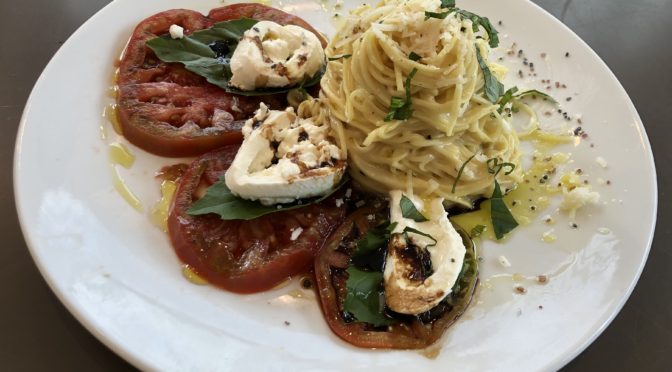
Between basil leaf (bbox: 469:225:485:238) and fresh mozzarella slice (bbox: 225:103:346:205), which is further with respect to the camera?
basil leaf (bbox: 469:225:485:238)

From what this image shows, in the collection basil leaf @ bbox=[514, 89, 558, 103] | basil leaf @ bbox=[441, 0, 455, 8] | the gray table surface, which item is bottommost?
the gray table surface

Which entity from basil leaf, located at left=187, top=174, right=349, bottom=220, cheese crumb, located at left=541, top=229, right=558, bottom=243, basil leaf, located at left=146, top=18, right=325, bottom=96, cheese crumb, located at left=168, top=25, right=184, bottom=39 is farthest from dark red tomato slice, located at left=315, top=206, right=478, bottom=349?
cheese crumb, located at left=168, top=25, right=184, bottom=39

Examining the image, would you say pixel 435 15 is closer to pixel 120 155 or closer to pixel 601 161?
pixel 601 161

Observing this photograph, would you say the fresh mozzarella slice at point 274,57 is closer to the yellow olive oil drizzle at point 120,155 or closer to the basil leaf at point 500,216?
the yellow olive oil drizzle at point 120,155

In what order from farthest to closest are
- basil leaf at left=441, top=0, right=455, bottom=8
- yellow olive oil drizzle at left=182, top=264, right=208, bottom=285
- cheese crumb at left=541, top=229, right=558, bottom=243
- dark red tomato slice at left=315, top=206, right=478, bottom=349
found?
cheese crumb at left=541, top=229, right=558, bottom=243, basil leaf at left=441, top=0, right=455, bottom=8, yellow olive oil drizzle at left=182, top=264, right=208, bottom=285, dark red tomato slice at left=315, top=206, right=478, bottom=349

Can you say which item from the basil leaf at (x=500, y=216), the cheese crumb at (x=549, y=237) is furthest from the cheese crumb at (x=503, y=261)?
the cheese crumb at (x=549, y=237)

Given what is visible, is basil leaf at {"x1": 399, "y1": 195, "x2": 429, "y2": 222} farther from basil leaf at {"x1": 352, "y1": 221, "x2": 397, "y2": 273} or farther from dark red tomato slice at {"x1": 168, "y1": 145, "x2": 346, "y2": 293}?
dark red tomato slice at {"x1": 168, "y1": 145, "x2": 346, "y2": 293}

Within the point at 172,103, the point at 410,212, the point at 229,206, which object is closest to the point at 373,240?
the point at 410,212
